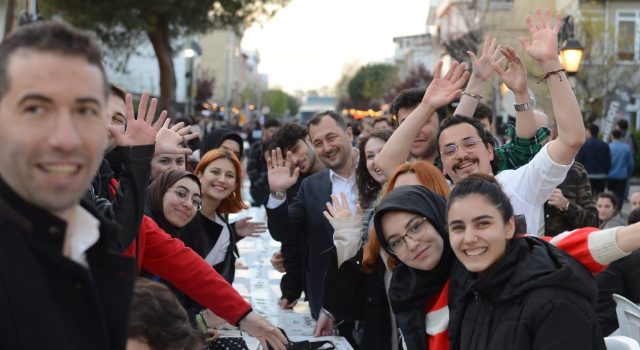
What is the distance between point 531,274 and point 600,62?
26.1m

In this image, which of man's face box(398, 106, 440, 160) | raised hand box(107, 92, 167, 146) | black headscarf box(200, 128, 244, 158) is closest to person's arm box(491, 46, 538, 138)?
man's face box(398, 106, 440, 160)

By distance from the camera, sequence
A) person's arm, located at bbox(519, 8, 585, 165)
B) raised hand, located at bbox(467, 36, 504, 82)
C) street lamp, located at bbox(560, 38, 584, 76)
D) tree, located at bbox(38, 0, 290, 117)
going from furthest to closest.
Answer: tree, located at bbox(38, 0, 290, 117)
street lamp, located at bbox(560, 38, 584, 76)
raised hand, located at bbox(467, 36, 504, 82)
person's arm, located at bbox(519, 8, 585, 165)

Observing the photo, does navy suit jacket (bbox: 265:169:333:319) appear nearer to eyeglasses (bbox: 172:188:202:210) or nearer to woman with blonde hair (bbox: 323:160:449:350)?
eyeglasses (bbox: 172:188:202:210)

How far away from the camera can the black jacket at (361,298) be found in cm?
428

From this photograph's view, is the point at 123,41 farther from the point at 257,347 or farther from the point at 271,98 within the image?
the point at 271,98

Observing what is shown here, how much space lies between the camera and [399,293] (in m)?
3.59

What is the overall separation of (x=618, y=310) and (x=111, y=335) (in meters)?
4.10

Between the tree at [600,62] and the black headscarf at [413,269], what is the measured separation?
2304cm

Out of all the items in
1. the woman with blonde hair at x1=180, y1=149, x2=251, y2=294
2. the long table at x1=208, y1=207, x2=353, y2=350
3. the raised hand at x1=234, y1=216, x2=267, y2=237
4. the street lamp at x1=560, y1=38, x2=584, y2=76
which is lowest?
the long table at x1=208, y1=207, x2=353, y2=350

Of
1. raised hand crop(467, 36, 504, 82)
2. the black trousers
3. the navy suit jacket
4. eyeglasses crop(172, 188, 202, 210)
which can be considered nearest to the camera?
eyeglasses crop(172, 188, 202, 210)

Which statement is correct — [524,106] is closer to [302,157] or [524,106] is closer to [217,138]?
[302,157]

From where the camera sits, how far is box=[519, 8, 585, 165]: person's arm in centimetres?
385

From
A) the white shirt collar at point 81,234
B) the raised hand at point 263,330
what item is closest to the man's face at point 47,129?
the white shirt collar at point 81,234

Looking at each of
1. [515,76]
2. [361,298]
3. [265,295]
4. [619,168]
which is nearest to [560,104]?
[515,76]
